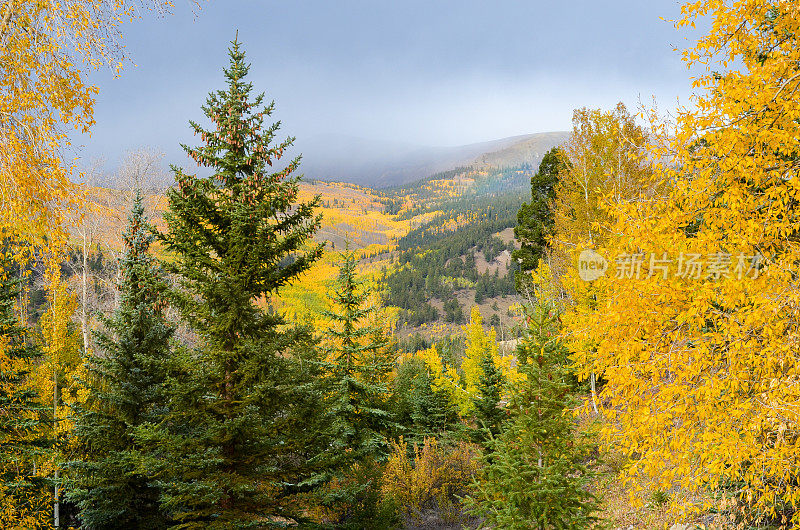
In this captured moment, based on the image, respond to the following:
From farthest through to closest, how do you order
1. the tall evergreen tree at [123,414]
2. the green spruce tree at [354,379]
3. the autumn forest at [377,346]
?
the green spruce tree at [354,379] < the tall evergreen tree at [123,414] < the autumn forest at [377,346]

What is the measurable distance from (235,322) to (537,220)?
21.7 metres

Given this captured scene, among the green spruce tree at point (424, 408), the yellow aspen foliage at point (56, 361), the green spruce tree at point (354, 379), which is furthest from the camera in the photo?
the green spruce tree at point (424, 408)

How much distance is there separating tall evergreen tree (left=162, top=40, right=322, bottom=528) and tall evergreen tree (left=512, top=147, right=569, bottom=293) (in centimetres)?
1902

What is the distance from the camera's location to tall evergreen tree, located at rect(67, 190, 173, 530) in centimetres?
1051

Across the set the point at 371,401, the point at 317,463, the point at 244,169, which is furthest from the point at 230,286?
the point at 371,401

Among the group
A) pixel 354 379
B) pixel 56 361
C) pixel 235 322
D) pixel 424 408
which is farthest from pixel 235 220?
pixel 424 408

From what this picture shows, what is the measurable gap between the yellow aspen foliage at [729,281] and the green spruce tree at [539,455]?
5.57ft

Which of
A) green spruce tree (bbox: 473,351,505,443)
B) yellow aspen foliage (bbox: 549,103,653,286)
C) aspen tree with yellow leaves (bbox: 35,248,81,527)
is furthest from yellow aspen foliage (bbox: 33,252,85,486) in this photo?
yellow aspen foliage (bbox: 549,103,653,286)

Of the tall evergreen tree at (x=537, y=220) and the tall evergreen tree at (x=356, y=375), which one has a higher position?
the tall evergreen tree at (x=537, y=220)

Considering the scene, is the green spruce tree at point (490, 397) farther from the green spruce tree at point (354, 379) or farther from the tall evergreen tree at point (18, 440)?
the tall evergreen tree at point (18, 440)

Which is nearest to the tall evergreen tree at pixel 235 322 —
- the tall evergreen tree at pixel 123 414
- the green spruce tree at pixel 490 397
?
the tall evergreen tree at pixel 123 414

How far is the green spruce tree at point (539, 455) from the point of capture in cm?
709

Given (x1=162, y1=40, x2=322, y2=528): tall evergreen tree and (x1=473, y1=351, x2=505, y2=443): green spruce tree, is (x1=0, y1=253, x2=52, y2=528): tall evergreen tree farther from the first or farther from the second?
(x1=473, y1=351, x2=505, y2=443): green spruce tree

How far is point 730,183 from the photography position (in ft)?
17.4
